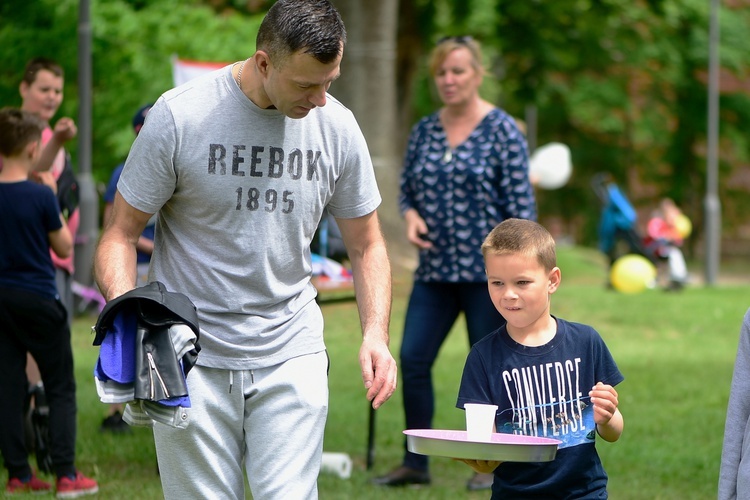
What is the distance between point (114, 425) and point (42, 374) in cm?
185

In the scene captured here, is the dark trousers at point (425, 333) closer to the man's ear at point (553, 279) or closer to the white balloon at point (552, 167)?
the man's ear at point (553, 279)

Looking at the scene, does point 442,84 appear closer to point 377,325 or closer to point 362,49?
point 377,325

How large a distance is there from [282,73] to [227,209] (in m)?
0.44

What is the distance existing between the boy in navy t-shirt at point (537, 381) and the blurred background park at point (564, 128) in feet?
8.88

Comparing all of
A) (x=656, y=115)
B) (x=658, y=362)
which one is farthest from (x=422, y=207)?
(x=656, y=115)

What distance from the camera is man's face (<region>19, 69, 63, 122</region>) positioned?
6852mm

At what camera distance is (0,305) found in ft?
19.7

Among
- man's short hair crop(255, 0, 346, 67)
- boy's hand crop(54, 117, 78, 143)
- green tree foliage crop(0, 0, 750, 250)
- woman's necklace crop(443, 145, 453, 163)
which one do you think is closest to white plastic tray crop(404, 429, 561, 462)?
man's short hair crop(255, 0, 346, 67)

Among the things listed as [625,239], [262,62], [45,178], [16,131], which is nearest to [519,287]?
[262,62]

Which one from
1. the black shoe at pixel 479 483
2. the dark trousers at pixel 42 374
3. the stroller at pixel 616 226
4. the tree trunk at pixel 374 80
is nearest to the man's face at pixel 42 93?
the dark trousers at pixel 42 374

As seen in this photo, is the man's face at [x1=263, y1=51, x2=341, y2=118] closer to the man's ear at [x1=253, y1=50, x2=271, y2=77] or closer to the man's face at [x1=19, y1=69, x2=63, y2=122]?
the man's ear at [x1=253, y1=50, x2=271, y2=77]

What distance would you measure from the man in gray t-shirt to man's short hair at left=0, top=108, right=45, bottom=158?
2599 mm

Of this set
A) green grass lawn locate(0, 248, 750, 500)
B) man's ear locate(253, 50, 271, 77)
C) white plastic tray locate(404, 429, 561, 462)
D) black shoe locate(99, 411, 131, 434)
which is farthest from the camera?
black shoe locate(99, 411, 131, 434)

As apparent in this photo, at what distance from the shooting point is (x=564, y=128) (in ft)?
124
